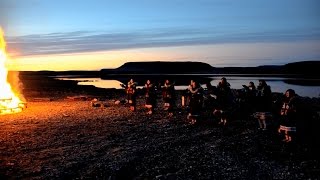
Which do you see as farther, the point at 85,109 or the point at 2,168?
the point at 85,109

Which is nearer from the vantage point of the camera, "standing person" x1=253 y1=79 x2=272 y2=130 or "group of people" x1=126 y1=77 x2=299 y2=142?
"group of people" x1=126 y1=77 x2=299 y2=142

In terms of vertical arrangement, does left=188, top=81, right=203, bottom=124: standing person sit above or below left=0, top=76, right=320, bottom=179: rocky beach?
above

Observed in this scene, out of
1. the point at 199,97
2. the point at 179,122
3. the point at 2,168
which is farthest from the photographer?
the point at 179,122

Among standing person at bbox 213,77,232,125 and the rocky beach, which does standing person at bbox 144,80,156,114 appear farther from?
standing person at bbox 213,77,232,125

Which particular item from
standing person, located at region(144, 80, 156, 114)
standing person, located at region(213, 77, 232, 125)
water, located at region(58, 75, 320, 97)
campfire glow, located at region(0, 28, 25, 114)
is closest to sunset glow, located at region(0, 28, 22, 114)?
campfire glow, located at region(0, 28, 25, 114)

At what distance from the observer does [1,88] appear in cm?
3331

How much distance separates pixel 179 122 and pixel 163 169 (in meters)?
10.8

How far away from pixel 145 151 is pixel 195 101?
682 centimetres

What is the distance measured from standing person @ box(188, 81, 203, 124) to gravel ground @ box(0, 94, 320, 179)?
75cm

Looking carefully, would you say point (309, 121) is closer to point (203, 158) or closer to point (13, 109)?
point (203, 158)

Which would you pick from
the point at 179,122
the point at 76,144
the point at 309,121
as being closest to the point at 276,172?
the point at 309,121

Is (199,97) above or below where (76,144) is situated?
above

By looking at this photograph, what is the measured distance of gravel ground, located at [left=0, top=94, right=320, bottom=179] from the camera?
13.9 metres

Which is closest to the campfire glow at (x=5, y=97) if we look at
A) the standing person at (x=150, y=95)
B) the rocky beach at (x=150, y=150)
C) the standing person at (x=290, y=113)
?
the rocky beach at (x=150, y=150)
